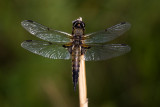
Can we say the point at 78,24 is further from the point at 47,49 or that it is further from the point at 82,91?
the point at 82,91

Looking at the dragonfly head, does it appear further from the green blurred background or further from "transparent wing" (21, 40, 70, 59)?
the green blurred background

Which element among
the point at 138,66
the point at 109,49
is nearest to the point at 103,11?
the point at 138,66

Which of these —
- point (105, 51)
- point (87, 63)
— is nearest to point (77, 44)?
point (105, 51)

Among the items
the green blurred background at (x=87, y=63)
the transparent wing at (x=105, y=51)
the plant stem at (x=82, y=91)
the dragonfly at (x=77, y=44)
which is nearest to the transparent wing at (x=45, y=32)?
the dragonfly at (x=77, y=44)

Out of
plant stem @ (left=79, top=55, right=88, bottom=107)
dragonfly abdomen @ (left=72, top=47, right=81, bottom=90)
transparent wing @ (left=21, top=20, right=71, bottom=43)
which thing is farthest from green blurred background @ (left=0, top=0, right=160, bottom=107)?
plant stem @ (left=79, top=55, right=88, bottom=107)

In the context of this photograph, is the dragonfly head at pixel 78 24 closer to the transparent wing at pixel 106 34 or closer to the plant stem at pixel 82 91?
the transparent wing at pixel 106 34
